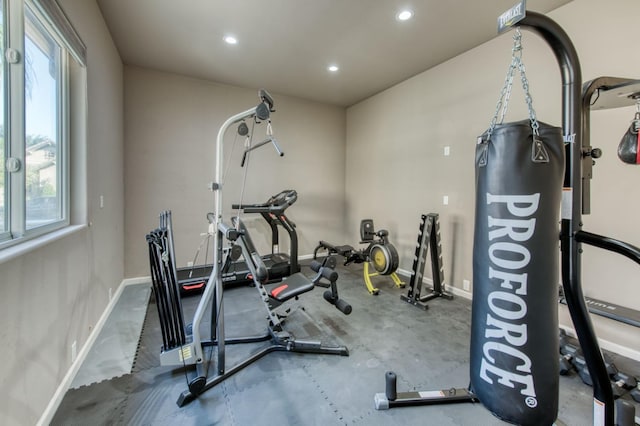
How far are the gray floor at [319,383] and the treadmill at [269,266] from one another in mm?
832

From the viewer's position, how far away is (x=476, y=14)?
8.55 ft

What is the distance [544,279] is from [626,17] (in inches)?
106

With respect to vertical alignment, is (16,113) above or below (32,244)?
above

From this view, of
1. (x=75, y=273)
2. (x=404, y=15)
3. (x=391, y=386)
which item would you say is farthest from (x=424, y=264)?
(x=75, y=273)

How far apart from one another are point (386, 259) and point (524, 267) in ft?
7.75

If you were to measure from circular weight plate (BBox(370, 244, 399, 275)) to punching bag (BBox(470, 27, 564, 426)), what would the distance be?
2.25 metres

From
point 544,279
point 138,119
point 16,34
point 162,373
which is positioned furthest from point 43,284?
point 138,119

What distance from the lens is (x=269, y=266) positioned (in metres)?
4.02

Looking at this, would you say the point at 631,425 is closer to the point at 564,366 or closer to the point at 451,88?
the point at 564,366

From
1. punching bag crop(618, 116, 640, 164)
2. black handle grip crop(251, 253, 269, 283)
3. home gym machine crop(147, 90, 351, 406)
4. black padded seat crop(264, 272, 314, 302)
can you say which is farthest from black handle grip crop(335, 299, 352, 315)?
punching bag crop(618, 116, 640, 164)

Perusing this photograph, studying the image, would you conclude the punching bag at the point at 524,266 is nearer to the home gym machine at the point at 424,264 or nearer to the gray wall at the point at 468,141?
the gray wall at the point at 468,141

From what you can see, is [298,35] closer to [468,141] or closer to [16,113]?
[468,141]

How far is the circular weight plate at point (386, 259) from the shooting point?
3336 millimetres

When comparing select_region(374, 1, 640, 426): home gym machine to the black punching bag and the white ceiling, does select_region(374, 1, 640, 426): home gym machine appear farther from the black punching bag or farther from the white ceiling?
the white ceiling
